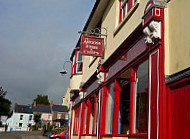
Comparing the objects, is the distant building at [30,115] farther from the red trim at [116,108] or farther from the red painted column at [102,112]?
the red trim at [116,108]

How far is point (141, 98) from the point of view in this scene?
22.9ft

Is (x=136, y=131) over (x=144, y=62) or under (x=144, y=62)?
under

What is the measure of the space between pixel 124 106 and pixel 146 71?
256 centimetres

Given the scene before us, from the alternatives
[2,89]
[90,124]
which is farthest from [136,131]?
[2,89]

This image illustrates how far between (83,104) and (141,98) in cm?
862

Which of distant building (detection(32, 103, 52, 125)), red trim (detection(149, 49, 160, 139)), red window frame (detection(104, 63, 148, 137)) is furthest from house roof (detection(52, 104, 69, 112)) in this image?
red trim (detection(149, 49, 160, 139))

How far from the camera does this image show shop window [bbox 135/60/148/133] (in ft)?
21.6

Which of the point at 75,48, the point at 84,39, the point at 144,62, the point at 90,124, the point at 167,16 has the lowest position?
the point at 90,124

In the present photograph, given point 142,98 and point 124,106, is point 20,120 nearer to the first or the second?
point 124,106

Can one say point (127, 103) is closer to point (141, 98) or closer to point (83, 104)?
point (141, 98)

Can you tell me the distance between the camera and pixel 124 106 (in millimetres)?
9039

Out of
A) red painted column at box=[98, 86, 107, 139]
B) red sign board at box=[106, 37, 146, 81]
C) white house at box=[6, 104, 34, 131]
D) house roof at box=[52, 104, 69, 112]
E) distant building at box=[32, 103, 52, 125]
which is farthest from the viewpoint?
distant building at box=[32, 103, 52, 125]

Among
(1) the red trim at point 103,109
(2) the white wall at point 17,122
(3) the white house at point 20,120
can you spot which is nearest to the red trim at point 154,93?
(1) the red trim at point 103,109

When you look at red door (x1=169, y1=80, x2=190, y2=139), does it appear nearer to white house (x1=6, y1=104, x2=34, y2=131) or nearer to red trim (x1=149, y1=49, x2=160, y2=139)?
red trim (x1=149, y1=49, x2=160, y2=139)
